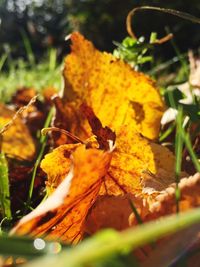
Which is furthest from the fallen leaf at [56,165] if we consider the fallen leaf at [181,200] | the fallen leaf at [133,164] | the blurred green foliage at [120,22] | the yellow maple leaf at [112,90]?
the blurred green foliage at [120,22]

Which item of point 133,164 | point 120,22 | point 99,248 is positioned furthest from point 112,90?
point 120,22

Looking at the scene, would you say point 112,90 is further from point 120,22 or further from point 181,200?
point 120,22

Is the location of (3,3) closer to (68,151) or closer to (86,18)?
(86,18)

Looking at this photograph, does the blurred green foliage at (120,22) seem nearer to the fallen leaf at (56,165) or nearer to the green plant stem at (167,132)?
the green plant stem at (167,132)

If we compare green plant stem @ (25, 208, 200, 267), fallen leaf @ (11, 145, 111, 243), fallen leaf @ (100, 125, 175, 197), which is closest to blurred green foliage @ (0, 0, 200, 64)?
fallen leaf @ (100, 125, 175, 197)

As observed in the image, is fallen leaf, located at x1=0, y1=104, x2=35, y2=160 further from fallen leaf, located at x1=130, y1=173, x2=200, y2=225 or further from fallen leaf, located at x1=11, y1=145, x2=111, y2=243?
fallen leaf, located at x1=130, y1=173, x2=200, y2=225
